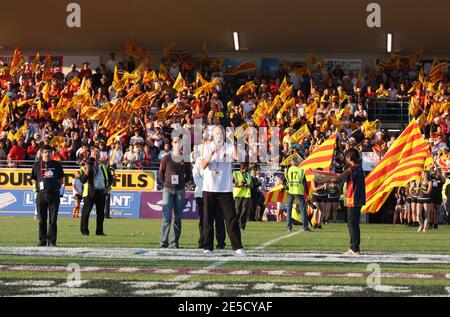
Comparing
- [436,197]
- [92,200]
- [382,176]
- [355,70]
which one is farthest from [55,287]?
[355,70]

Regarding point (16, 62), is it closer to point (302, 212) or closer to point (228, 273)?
point (302, 212)

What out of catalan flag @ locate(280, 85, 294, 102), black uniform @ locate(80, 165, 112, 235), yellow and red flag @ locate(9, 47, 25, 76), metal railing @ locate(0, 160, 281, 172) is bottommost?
black uniform @ locate(80, 165, 112, 235)

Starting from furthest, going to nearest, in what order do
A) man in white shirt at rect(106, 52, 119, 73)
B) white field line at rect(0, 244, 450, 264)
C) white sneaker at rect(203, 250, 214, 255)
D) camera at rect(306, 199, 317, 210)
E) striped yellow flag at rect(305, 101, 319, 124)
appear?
man in white shirt at rect(106, 52, 119, 73), striped yellow flag at rect(305, 101, 319, 124), camera at rect(306, 199, 317, 210), white sneaker at rect(203, 250, 214, 255), white field line at rect(0, 244, 450, 264)

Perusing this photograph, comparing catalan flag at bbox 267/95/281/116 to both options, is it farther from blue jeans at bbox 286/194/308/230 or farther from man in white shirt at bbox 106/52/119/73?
blue jeans at bbox 286/194/308/230

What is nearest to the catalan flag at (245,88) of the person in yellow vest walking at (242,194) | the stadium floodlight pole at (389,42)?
the stadium floodlight pole at (389,42)

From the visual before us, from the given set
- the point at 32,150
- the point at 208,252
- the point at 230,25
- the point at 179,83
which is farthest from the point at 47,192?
the point at 230,25

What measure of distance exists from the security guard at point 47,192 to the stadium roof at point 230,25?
21006 millimetres

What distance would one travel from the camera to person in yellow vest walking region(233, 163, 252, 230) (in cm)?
2745

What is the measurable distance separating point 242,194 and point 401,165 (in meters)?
4.76

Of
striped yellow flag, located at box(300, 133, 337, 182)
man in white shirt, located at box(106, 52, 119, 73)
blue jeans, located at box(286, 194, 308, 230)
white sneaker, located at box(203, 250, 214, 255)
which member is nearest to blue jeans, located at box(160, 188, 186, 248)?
white sneaker, located at box(203, 250, 214, 255)

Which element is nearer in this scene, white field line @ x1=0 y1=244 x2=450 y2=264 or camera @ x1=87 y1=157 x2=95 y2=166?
white field line @ x1=0 y1=244 x2=450 y2=264

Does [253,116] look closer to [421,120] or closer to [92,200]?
[421,120]

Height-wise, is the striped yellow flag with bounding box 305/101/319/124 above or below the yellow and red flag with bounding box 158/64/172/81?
below

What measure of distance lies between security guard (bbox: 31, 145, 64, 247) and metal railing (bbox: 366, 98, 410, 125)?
2331cm
